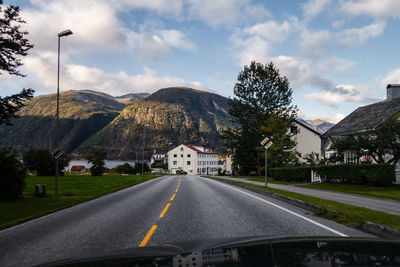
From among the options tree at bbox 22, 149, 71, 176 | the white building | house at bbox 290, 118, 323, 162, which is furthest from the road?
the white building

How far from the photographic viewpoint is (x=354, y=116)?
118 ft

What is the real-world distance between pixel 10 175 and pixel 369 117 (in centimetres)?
3372

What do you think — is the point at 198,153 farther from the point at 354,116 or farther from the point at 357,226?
the point at 357,226

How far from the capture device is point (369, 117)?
3161 cm

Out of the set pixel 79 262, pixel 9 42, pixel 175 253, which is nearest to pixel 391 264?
pixel 175 253

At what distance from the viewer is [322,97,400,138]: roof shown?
28475mm

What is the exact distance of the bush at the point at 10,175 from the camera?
13750 mm

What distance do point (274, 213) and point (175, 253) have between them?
722 centimetres

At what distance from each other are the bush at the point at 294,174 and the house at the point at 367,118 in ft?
10.5

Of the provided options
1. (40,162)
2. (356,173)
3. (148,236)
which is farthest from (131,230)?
(40,162)

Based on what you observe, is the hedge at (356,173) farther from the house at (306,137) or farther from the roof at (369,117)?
the house at (306,137)

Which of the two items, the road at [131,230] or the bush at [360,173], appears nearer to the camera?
the road at [131,230]

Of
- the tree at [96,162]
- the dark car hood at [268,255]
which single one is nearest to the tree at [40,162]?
the tree at [96,162]

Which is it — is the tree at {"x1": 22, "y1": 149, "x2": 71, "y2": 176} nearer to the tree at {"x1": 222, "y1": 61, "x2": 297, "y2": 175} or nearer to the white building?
the tree at {"x1": 222, "y1": 61, "x2": 297, "y2": 175}
